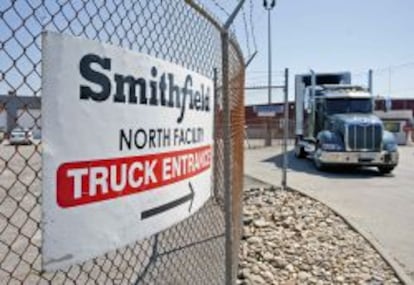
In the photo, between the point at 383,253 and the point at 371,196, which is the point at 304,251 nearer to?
the point at 383,253

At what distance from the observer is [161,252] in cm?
611

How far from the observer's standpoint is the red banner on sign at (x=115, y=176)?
6.92 feet

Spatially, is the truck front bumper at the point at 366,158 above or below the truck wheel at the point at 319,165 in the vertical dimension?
above

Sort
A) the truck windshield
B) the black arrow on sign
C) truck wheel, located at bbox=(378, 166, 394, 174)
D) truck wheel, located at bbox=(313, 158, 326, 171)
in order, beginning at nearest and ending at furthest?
the black arrow on sign
truck wheel, located at bbox=(378, 166, 394, 174)
truck wheel, located at bbox=(313, 158, 326, 171)
the truck windshield

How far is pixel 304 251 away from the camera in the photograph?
22.0 ft

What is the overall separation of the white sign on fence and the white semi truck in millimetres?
15625

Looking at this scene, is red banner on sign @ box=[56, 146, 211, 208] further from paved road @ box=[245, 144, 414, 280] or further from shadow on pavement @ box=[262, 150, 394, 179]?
shadow on pavement @ box=[262, 150, 394, 179]

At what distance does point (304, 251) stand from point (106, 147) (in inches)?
194

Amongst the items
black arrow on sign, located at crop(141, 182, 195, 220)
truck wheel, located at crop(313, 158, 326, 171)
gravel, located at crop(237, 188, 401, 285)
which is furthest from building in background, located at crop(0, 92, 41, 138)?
truck wheel, located at crop(313, 158, 326, 171)

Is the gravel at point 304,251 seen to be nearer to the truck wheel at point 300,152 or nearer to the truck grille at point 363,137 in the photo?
the truck grille at point 363,137


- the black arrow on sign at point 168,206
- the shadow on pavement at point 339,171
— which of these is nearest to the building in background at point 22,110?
the black arrow on sign at point 168,206

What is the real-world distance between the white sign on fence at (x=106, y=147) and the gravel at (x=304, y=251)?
310cm

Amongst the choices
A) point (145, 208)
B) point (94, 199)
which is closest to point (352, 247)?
point (145, 208)

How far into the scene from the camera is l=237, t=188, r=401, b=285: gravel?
5770 millimetres
